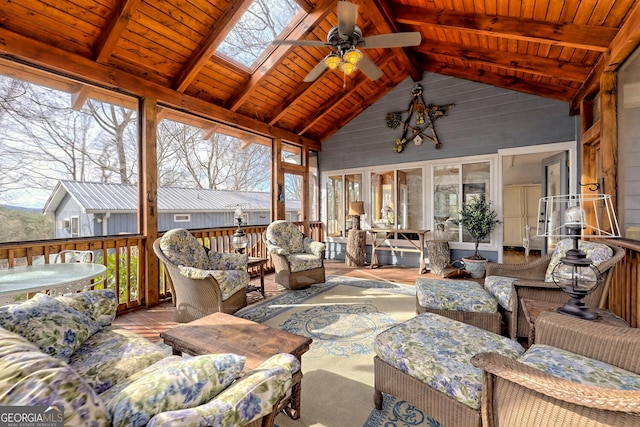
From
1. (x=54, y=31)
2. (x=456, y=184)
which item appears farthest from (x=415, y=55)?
(x=54, y=31)

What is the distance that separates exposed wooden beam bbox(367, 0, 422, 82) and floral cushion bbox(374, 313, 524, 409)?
13.1 ft

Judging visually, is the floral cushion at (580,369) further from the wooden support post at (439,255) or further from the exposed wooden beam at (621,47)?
the wooden support post at (439,255)

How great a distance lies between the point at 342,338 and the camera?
A: 2746 mm

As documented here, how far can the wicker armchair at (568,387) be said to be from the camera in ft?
2.95

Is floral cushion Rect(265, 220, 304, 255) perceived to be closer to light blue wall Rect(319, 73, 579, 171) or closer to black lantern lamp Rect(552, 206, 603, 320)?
light blue wall Rect(319, 73, 579, 171)

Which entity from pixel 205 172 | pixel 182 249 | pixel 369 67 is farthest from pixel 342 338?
pixel 205 172

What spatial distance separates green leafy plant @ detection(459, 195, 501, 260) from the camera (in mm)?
5023

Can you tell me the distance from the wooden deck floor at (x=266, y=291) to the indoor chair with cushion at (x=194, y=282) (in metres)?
0.27

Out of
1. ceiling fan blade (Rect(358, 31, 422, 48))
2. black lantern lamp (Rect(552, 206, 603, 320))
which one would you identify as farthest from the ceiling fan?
black lantern lamp (Rect(552, 206, 603, 320))

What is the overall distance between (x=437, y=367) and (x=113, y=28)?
412 centimetres

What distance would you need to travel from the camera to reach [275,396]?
36.3 inches

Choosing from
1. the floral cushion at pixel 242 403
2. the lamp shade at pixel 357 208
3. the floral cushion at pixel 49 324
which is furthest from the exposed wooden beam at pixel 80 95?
the lamp shade at pixel 357 208

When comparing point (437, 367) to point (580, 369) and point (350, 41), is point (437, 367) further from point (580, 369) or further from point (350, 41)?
point (350, 41)

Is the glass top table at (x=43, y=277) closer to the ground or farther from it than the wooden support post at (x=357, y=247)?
farther from it
